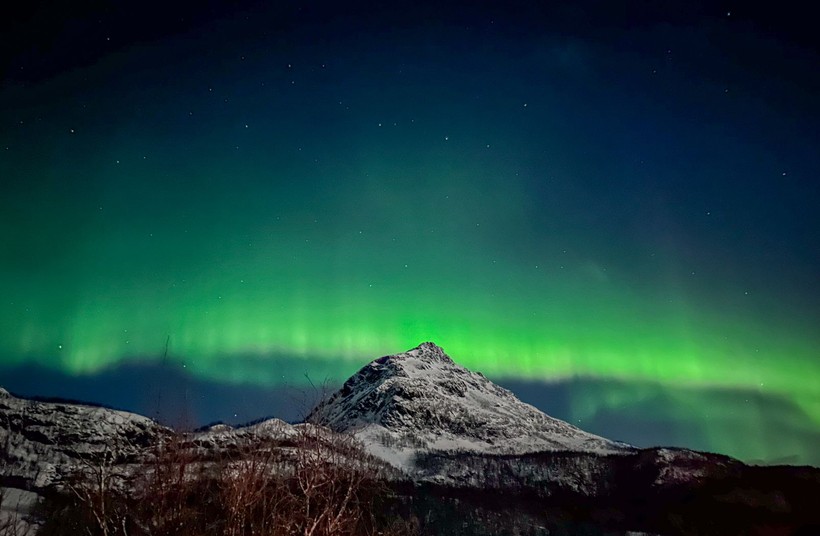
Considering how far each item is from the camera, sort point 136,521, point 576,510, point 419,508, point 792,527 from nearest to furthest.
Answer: point 136,521 < point 419,508 < point 792,527 < point 576,510

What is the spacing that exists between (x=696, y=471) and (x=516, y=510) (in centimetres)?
6623

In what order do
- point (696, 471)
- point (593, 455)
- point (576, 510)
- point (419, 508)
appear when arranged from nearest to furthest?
point (419, 508) < point (576, 510) < point (696, 471) < point (593, 455)

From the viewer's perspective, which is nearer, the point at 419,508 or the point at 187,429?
the point at 187,429

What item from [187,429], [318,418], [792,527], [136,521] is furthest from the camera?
[792,527]

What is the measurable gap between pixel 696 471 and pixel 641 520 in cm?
3638

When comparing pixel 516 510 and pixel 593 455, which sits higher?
pixel 593 455

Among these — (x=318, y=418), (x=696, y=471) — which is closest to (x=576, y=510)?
(x=696, y=471)

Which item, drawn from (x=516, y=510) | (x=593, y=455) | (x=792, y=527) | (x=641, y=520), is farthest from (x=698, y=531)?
(x=593, y=455)

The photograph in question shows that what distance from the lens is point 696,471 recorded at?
16300 centimetres

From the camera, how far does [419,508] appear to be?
125m

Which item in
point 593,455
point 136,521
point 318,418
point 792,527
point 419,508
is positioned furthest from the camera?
point 593,455

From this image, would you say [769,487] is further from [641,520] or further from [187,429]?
[187,429]

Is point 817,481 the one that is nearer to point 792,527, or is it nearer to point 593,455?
point 792,527

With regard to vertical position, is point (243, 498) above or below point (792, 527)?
above
